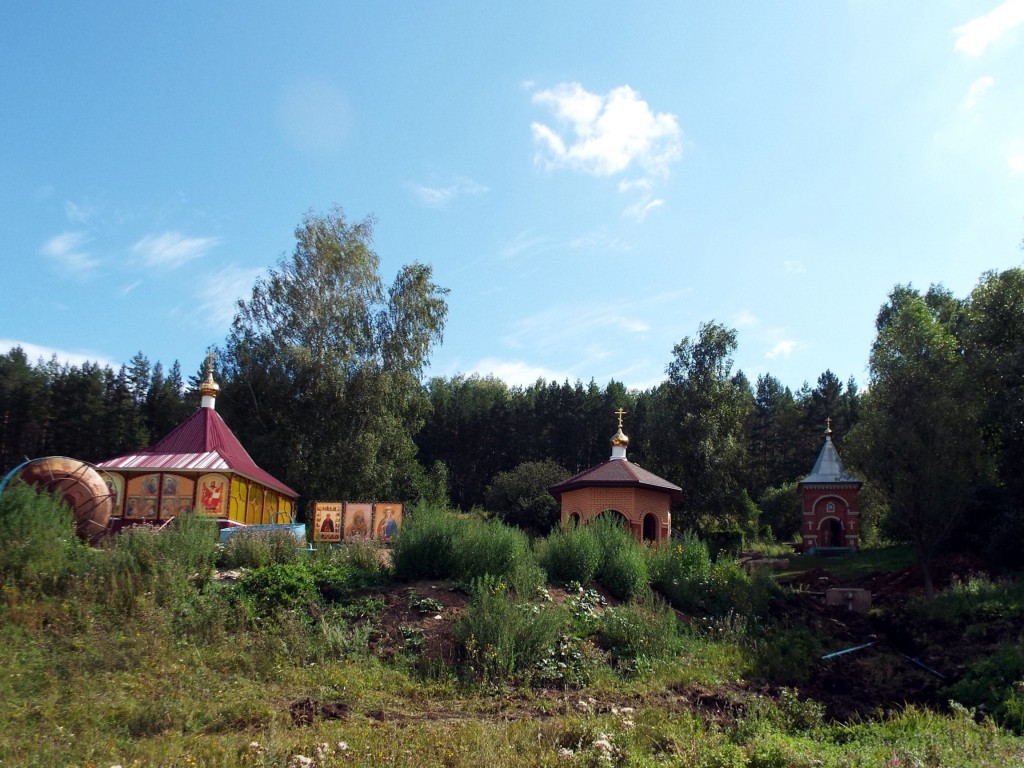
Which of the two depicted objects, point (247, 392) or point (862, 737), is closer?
point (862, 737)

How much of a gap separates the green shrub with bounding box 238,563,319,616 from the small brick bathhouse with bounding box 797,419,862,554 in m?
29.6

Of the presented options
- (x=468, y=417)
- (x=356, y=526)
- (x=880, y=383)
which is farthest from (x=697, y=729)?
(x=468, y=417)

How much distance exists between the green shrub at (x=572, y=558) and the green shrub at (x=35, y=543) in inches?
303

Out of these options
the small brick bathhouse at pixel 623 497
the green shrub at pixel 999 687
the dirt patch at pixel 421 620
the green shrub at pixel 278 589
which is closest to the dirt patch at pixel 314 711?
the dirt patch at pixel 421 620

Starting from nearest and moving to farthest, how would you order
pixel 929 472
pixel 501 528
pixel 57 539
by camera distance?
pixel 57 539 → pixel 501 528 → pixel 929 472

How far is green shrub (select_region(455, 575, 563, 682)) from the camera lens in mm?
11195

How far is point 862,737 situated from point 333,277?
29693 mm

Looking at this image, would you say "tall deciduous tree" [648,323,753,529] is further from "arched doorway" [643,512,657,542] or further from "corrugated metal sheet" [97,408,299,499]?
"corrugated metal sheet" [97,408,299,499]

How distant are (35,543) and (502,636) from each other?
7.23 m

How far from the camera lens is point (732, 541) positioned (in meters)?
41.5

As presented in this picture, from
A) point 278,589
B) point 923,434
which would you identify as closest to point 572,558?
point 278,589

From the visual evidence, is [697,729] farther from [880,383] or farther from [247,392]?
[247,392]


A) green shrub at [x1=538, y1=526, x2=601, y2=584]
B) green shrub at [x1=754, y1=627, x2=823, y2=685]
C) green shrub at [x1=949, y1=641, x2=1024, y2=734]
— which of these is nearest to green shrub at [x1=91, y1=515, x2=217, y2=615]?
green shrub at [x1=538, y1=526, x2=601, y2=584]

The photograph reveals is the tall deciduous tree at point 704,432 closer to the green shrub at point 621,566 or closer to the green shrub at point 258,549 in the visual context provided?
the green shrub at point 621,566
